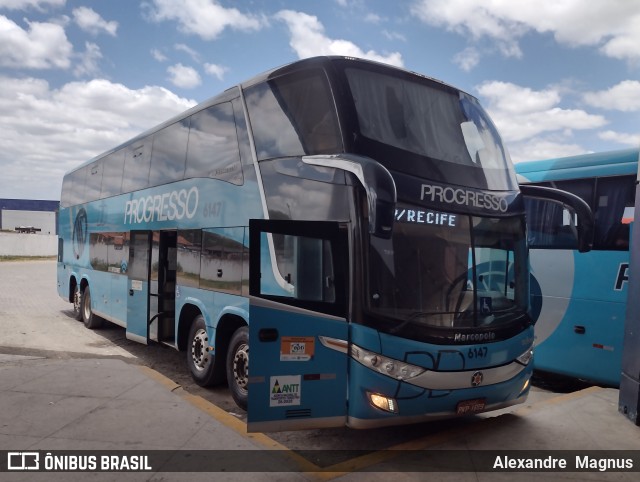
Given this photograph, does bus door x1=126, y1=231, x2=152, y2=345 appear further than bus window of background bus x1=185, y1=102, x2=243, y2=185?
Yes

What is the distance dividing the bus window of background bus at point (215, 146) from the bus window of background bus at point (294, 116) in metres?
0.48

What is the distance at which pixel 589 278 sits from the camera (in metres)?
7.47

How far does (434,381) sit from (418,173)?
6.31ft

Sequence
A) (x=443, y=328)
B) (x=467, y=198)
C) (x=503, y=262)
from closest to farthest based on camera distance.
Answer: (x=443, y=328) < (x=467, y=198) < (x=503, y=262)

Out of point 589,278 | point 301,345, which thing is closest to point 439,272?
point 301,345

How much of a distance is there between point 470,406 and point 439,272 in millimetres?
1318

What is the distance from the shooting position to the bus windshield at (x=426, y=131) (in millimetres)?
5020

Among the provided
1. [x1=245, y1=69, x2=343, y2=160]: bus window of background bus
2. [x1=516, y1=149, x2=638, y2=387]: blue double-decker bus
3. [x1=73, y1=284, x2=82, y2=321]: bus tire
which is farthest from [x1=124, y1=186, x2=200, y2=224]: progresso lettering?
[x1=516, y1=149, x2=638, y2=387]: blue double-decker bus

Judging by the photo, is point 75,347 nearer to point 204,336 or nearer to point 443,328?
point 204,336

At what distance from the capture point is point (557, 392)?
8031mm

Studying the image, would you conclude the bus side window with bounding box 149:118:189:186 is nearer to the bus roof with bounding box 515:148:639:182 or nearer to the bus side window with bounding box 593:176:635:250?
the bus roof with bounding box 515:148:639:182

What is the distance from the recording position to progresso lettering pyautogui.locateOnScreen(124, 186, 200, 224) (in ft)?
24.6

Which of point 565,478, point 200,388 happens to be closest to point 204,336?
point 200,388

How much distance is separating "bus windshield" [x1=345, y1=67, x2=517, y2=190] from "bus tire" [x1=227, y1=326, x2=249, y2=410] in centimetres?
272
